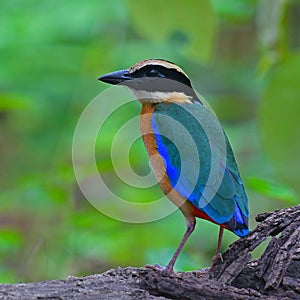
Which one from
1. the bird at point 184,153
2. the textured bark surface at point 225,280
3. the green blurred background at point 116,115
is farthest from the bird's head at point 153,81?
the textured bark surface at point 225,280

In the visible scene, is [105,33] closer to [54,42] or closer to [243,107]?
[54,42]

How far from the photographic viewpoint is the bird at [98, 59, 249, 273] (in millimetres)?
3082

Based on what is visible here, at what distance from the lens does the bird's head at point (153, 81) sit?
342 centimetres

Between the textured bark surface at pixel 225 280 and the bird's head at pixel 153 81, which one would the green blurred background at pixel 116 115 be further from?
the textured bark surface at pixel 225 280

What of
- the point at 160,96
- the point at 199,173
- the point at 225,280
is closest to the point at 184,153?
the point at 199,173

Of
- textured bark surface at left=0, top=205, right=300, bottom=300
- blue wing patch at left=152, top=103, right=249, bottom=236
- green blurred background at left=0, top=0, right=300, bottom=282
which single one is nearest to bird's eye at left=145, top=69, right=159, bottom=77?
blue wing patch at left=152, top=103, right=249, bottom=236

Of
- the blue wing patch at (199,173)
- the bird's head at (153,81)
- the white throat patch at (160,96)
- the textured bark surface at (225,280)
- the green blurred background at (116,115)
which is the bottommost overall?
the textured bark surface at (225,280)

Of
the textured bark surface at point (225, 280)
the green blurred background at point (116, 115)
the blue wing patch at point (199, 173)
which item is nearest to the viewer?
the textured bark surface at point (225, 280)

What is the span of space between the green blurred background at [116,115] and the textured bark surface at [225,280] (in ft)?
2.20

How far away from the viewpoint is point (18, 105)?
528 centimetres

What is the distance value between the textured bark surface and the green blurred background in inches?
26.5

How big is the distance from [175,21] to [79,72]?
2.63 meters

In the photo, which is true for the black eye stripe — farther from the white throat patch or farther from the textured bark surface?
the textured bark surface

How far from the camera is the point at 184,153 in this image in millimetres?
3225
